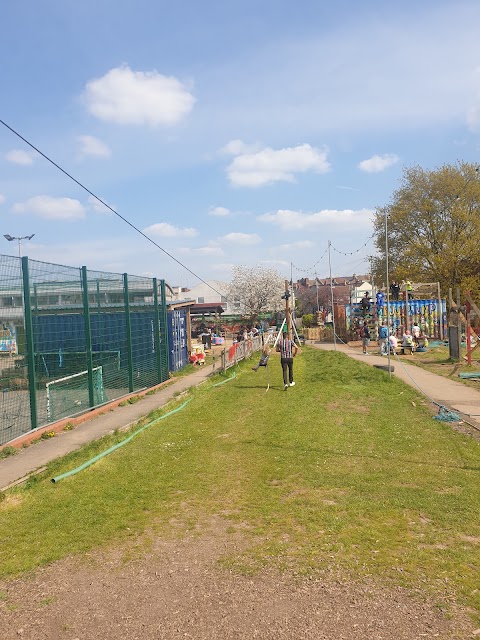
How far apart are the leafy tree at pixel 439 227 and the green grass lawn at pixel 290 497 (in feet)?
105

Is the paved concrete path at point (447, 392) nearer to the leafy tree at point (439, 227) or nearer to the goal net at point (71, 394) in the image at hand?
the goal net at point (71, 394)

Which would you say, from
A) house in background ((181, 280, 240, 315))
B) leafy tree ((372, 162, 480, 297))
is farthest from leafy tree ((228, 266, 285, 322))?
leafy tree ((372, 162, 480, 297))

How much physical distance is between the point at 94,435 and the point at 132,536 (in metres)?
5.38

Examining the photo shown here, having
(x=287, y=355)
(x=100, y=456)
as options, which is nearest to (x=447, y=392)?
(x=287, y=355)

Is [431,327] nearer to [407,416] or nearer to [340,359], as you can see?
[340,359]

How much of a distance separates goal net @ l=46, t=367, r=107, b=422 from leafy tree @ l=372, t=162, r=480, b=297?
31633 mm

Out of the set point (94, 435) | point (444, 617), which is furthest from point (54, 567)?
point (94, 435)

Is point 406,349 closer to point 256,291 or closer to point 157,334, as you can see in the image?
point 157,334

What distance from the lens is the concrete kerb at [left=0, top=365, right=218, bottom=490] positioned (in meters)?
8.13

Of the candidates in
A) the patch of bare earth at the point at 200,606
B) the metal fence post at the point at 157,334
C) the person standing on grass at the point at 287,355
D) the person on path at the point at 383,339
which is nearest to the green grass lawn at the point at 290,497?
the patch of bare earth at the point at 200,606

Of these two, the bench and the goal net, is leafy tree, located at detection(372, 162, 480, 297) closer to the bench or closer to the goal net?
the bench

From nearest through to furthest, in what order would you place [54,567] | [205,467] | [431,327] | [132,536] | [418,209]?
[54,567], [132,536], [205,467], [431,327], [418,209]

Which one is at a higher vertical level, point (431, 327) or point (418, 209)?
point (418, 209)

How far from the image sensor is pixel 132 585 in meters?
4.45
